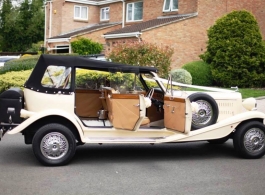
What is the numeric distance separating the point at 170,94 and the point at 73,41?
22570 mm

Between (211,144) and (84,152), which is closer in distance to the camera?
(84,152)

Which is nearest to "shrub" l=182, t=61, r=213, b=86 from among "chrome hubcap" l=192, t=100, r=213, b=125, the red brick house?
the red brick house

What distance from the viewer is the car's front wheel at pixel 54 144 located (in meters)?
7.55

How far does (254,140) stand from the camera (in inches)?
329

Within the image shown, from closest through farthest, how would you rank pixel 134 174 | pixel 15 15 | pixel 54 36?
pixel 134 174
pixel 54 36
pixel 15 15

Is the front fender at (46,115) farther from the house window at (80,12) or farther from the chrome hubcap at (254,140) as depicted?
the house window at (80,12)

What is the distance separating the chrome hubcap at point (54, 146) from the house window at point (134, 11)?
23.2m

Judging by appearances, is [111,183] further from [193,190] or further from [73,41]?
[73,41]

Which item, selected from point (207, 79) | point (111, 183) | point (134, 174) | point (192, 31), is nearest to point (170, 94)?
point (134, 174)

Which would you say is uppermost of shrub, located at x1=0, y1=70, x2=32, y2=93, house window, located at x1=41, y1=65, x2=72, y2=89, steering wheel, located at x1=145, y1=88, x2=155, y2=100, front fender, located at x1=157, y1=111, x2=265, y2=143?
house window, located at x1=41, y1=65, x2=72, y2=89

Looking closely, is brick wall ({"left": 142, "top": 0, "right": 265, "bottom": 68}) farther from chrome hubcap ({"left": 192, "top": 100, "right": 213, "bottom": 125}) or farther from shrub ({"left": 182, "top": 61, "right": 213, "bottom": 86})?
chrome hubcap ({"left": 192, "top": 100, "right": 213, "bottom": 125})

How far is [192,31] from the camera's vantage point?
2523cm

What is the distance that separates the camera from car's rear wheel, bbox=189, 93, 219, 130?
822 cm

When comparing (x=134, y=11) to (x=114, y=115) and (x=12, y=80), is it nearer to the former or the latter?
(x=12, y=80)
